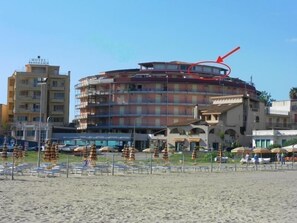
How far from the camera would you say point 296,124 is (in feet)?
321

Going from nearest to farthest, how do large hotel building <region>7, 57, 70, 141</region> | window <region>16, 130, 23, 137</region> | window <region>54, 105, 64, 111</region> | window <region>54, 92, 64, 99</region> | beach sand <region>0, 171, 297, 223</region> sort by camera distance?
beach sand <region>0, 171, 297, 223</region>
window <region>16, 130, 23, 137</region>
large hotel building <region>7, 57, 70, 141</region>
window <region>54, 92, 64, 99</region>
window <region>54, 105, 64, 111</region>

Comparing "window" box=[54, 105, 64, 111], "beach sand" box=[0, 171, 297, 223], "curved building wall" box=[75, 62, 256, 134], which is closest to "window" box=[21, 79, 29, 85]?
"window" box=[54, 105, 64, 111]

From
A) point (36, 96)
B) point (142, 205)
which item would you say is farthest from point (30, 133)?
point (142, 205)

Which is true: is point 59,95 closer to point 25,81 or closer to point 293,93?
point 25,81

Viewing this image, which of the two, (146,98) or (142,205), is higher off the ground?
(146,98)

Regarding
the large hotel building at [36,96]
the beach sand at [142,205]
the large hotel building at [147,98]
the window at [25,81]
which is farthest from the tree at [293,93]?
the beach sand at [142,205]

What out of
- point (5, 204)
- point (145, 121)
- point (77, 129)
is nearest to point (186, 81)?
point (145, 121)

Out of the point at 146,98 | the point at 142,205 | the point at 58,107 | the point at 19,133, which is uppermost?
the point at 146,98

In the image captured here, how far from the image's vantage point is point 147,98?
105 m

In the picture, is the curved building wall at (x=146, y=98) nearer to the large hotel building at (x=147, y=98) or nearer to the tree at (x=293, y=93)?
the large hotel building at (x=147, y=98)

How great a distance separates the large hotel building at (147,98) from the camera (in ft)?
341

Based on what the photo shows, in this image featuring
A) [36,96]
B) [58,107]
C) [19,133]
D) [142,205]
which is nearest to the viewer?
[142,205]

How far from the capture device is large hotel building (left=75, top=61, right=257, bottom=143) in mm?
103875

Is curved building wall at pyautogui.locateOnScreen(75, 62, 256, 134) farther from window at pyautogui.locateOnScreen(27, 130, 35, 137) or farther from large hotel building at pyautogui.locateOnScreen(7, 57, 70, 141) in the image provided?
window at pyautogui.locateOnScreen(27, 130, 35, 137)
